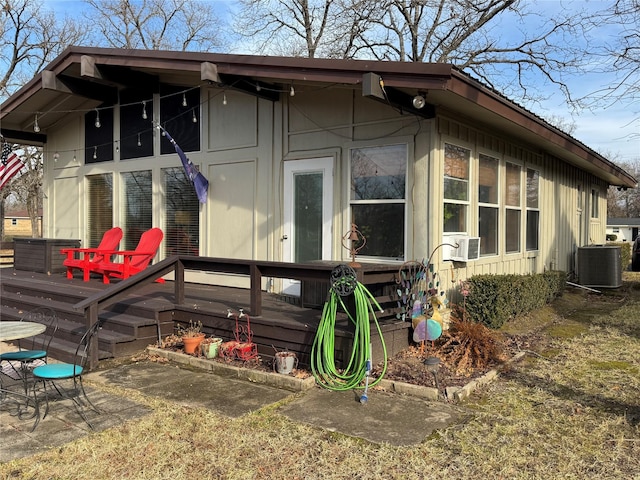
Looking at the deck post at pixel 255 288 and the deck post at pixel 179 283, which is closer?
the deck post at pixel 255 288

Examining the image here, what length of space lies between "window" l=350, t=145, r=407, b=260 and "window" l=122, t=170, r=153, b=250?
4222mm

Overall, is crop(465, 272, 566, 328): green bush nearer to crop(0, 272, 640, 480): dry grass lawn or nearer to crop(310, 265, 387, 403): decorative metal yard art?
crop(0, 272, 640, 480): dry grass lawn

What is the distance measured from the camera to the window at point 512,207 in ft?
24.8

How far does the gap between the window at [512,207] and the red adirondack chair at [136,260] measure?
5.40m

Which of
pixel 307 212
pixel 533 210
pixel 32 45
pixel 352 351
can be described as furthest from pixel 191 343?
pixel 32 45

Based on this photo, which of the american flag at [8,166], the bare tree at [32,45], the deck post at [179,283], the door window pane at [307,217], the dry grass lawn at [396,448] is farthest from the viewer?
the bare tree at [32,45]

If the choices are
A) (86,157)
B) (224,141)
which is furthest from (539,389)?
(86,157)

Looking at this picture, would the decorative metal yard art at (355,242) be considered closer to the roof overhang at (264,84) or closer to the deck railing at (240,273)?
the deck railing at (240,273)

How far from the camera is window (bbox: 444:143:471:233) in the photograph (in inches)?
235

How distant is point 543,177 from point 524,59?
43.2 feet

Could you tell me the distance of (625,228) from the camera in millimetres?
46844

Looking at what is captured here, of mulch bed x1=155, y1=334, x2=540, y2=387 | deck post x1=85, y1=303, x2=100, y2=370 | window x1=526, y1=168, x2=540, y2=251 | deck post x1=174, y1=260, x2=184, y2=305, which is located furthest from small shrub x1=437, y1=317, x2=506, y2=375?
window x1=526, y1=168, x2=540, y2=251

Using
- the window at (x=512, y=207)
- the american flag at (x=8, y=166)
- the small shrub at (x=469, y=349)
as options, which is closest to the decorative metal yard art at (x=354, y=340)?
the small shrub at (x=469, y=349)

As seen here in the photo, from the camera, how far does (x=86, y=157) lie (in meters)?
9.79
